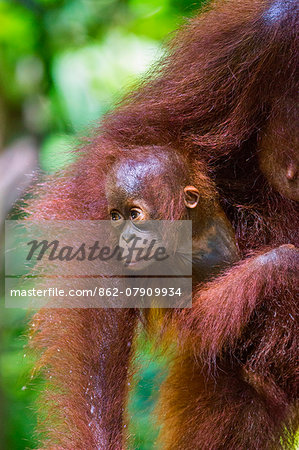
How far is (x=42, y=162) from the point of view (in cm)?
224

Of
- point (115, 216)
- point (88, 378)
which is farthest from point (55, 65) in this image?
point (88, 378)

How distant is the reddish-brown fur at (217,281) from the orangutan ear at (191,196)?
0.19 ft

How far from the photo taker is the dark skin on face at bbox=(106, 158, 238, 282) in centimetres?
148

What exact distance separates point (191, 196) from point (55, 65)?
1299mm

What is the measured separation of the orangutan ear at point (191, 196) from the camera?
4.98 feet

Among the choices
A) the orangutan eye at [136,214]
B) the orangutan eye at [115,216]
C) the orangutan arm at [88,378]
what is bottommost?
the orangutan arm at [88,378]

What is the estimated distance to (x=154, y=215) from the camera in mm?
1483

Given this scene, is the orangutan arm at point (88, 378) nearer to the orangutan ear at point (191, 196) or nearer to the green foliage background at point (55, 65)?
the orangutan ear at point (191, 196)

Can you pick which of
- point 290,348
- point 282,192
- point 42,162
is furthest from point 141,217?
point 42,162

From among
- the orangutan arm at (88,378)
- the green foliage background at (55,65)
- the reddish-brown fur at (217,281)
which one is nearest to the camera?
the reddish-brown fur at (217,281)

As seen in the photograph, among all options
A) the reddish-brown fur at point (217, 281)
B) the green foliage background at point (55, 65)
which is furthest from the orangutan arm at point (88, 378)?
the green foliage background at point (55, 65)

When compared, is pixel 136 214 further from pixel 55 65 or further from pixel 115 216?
pixel 55 65

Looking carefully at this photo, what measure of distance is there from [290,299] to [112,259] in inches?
19.4

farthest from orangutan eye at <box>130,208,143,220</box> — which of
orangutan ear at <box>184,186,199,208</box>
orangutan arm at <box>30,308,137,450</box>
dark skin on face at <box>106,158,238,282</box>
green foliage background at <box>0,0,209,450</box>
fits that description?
green foliage background at <box>0,0,209,450</box>
